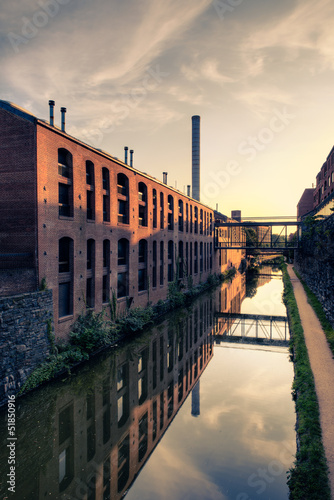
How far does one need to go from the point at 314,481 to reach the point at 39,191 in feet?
42.5

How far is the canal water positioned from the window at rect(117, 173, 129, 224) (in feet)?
26.9

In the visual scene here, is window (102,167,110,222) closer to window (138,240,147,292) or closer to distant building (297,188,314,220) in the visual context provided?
window (138,240,147,292)

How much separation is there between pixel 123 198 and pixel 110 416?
43.6 feet

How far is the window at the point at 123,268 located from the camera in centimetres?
1930

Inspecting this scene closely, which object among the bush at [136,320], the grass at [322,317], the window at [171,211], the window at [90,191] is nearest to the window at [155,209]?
the window at [171,211]

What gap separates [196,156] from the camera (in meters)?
40.0

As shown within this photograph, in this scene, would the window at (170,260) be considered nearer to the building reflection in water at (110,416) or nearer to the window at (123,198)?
the window at (123,198)

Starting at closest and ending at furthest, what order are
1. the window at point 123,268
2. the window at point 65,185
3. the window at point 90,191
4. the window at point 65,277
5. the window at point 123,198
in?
the window at point 65,277 < the window at point 65,185 < the window at point 90,191 < the window at point 123,268 < the window at point 123,198

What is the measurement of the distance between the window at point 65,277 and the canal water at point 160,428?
287cm

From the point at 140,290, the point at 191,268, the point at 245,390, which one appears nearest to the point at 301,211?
the point at 191,268

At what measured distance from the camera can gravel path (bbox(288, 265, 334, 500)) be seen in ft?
22.7

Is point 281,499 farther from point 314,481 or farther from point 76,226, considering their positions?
point 76,226

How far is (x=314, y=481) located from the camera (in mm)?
5762

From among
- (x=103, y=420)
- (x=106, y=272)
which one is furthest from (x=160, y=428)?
(x=106, y=272)
